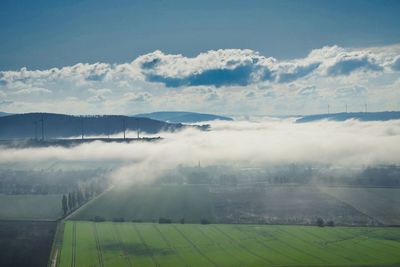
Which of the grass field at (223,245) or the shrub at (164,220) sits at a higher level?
the shrub at (164,220)

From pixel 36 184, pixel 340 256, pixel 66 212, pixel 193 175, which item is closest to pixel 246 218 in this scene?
pixel 340 256

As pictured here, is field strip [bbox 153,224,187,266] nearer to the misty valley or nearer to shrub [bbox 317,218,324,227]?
the misty valley

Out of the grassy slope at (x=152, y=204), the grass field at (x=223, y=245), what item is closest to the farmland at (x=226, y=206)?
the grassy slope at (x=152, y=204)

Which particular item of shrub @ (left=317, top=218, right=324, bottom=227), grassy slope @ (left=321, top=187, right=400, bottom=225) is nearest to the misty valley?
shrub @ (left=317, top=218, right=324, bottom=227)

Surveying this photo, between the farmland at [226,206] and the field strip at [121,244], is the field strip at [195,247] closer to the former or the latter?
the farmland at [226,206]

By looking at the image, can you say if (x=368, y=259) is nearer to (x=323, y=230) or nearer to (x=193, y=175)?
(x=323, y=230)

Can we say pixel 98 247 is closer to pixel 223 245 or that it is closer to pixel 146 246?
pixel 146 246

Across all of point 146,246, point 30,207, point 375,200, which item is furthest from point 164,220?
point 375,200
